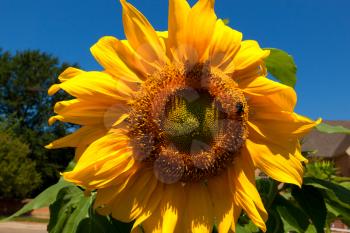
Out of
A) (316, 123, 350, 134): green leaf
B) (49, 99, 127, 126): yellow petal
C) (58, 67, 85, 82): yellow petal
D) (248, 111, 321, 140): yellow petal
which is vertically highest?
(58, 67, 85, 82): yellow petal

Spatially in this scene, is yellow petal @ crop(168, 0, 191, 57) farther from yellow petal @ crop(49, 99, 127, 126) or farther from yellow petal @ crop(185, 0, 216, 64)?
yellow petal @ crop(49, 99, 127, 126)

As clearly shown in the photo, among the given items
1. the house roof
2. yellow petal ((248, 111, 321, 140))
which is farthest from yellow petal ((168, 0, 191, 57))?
the house roof

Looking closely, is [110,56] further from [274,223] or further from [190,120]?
[274,223]

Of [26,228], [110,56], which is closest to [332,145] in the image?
[26,228]

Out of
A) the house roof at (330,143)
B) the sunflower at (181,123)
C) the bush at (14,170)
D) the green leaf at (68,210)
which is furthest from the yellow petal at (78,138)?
the bush at (14,170)

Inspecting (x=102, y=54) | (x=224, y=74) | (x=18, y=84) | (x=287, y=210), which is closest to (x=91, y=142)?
(x=102, y=54)

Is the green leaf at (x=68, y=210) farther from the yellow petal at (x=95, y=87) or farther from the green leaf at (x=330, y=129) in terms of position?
the green leaf at (x=330, y=129)

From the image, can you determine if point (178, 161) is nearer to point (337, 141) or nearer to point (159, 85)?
point (159, 85)

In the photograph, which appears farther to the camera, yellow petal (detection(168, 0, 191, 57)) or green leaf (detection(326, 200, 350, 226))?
green leaf (detection(326, 200, 350, 226))
